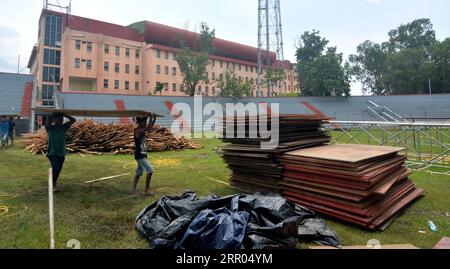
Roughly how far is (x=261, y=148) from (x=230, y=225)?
289cm

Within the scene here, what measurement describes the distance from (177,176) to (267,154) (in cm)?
366

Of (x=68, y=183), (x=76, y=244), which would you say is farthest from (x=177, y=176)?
(x=76, y=244)

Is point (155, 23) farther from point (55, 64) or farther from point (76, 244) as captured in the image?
point (76, 244)

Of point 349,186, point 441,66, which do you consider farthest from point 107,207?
point 441,66

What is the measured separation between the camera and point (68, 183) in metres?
7.64

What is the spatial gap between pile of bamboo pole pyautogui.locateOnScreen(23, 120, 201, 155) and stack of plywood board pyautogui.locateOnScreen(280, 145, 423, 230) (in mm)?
10705

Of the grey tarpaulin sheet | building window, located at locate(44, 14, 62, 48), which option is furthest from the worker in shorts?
building window, located at locate(44, 14, 62, 48)

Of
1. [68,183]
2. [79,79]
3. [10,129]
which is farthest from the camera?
[79,79]

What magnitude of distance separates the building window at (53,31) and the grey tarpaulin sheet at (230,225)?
55566 mm

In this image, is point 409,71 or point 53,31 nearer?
point 409,71

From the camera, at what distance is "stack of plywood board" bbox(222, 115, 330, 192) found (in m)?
6.18

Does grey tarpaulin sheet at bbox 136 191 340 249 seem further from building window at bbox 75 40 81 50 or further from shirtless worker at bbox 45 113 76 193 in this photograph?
building window at bbox 75 40 81 50

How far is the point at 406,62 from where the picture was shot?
4806cm

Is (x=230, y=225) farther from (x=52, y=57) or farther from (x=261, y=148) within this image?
(x=52, y=57)
